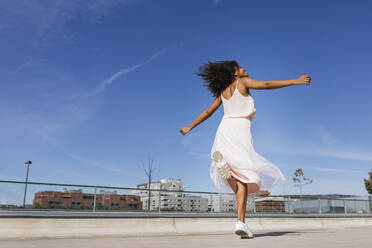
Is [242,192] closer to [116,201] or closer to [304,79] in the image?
[304,79]

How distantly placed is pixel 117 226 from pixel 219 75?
3121 millimetres

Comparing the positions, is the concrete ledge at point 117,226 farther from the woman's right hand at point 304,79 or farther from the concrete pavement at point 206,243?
the woman's right hand at point 304,79

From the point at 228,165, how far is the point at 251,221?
333cm

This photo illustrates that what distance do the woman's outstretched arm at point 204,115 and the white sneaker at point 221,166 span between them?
2.30 ft

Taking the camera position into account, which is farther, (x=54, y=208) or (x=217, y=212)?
(x=217, y=212)

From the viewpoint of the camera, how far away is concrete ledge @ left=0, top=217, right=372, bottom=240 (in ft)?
15.6

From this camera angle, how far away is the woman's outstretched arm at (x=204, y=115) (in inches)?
185

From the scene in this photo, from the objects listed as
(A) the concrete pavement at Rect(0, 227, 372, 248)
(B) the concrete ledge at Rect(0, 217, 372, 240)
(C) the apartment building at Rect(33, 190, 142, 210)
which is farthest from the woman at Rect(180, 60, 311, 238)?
(C) the apartment building at Rect(33, 190, 142, 210)

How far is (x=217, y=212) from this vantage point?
405 inches

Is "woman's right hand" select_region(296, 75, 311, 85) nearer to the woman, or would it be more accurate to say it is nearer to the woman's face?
the woman

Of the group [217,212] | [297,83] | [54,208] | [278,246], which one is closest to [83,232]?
[278,246]

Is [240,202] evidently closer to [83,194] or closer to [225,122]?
[225,122]

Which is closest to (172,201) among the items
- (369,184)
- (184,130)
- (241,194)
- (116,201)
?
(116,201)

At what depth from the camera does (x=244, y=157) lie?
4070mm
